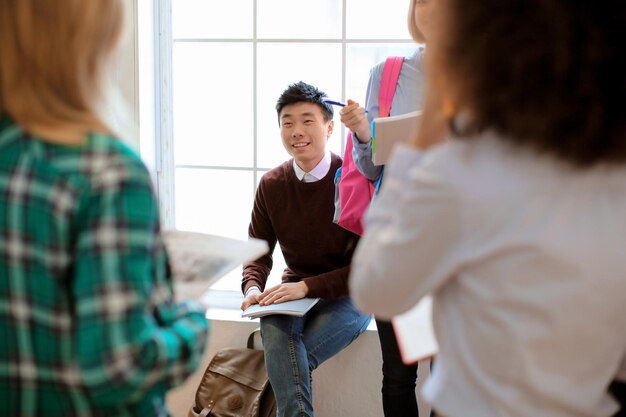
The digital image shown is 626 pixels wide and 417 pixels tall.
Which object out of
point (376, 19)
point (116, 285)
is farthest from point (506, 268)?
point (376, 19)

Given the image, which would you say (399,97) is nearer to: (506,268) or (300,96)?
(300,96)

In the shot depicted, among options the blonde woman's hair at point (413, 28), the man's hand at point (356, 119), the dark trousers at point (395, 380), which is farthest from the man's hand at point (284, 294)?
the blonde woman's hair at point (413, 28)

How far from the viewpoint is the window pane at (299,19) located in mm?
2736

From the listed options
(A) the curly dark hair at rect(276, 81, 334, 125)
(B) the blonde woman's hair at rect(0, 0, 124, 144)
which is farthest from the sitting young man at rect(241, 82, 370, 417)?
(B) the blonde woman's hair at rect(0, 0, 124, 144)

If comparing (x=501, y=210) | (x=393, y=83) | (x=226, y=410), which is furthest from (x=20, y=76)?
(x=226, y=410)

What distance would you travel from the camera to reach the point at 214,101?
9.41 ft

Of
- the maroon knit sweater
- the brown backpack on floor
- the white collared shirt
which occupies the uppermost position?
the white collared shirt

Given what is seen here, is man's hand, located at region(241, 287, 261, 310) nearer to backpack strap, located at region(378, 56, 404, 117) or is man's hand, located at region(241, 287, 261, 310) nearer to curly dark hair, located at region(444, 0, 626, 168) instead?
backpack strap, located at region(378, 56, 404, 117)

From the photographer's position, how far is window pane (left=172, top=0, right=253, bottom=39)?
2.79 meters

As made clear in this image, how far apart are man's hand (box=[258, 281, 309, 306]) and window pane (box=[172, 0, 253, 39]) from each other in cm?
103

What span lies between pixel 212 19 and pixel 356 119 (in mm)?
1078

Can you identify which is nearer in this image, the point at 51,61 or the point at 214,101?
the point at 51,61

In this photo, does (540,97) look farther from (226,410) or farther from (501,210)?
(226,410)

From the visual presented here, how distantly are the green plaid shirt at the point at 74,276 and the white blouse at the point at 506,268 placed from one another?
32 centimetres
